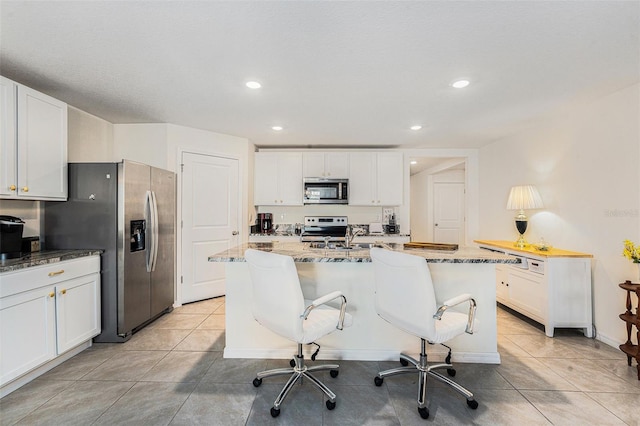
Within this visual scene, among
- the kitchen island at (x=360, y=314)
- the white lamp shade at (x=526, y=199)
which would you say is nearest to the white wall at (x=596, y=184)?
the white lamp shade at (x=526, y=199)

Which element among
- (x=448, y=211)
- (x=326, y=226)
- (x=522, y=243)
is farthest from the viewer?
(x=448, y=211)

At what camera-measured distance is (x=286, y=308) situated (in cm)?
172

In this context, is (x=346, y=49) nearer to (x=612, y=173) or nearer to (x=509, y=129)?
(x=612, y=173)

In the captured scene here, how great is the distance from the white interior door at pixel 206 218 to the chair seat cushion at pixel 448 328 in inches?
125

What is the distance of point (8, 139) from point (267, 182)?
9.95 ft

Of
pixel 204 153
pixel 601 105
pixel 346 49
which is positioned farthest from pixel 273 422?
pixel 601 105

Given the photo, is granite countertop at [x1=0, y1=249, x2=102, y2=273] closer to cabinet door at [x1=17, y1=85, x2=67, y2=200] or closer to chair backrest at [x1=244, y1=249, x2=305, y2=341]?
cabinet door at [x1=17, y1=85, x2=67, y2=200]

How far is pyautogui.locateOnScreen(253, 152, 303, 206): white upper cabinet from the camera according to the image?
4758 millimetres

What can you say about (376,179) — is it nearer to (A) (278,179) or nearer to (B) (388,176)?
(B) (388,176)

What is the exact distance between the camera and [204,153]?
3963 mm

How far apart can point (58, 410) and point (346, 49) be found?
3036 mm

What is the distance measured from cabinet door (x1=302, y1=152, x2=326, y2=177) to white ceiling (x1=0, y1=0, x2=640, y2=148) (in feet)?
4.63

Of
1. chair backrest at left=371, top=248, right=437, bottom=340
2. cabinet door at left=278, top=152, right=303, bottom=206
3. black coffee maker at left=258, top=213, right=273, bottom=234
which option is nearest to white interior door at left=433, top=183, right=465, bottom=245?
cabinet door at left=278, top=152, right=303, bottom=206

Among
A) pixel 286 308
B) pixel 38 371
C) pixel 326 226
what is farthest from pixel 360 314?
pixel 326 226
